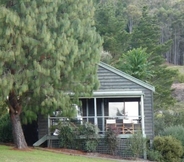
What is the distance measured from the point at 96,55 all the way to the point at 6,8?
171 inches

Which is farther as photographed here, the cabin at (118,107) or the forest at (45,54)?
the cabin at (118,107)

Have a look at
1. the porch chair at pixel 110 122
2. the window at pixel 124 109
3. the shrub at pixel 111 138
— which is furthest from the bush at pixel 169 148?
the window at pixel 124 109

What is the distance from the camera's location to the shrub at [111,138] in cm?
2108

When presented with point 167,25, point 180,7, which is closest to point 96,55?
point 167,25

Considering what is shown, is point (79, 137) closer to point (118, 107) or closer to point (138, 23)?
point (118, 107)

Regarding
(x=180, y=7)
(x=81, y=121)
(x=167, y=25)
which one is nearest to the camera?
(x=81, y=121)

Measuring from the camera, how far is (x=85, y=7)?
1831 centimetres

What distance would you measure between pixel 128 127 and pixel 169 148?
2.67m

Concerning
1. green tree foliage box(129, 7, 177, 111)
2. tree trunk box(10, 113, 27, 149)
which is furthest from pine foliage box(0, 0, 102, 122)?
green tree foliage box(129, 7, 177, 111)

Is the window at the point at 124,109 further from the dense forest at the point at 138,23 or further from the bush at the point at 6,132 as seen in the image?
the dense forest at the point at 138,23

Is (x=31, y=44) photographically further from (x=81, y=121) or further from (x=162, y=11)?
(x=162, y=11)

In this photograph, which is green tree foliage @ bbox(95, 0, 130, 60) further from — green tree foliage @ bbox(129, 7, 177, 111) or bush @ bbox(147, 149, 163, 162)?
bush @ bbox(147, 149, 163, 162)

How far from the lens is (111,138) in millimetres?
21094

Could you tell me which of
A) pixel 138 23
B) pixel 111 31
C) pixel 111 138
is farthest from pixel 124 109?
pixel 138 23
